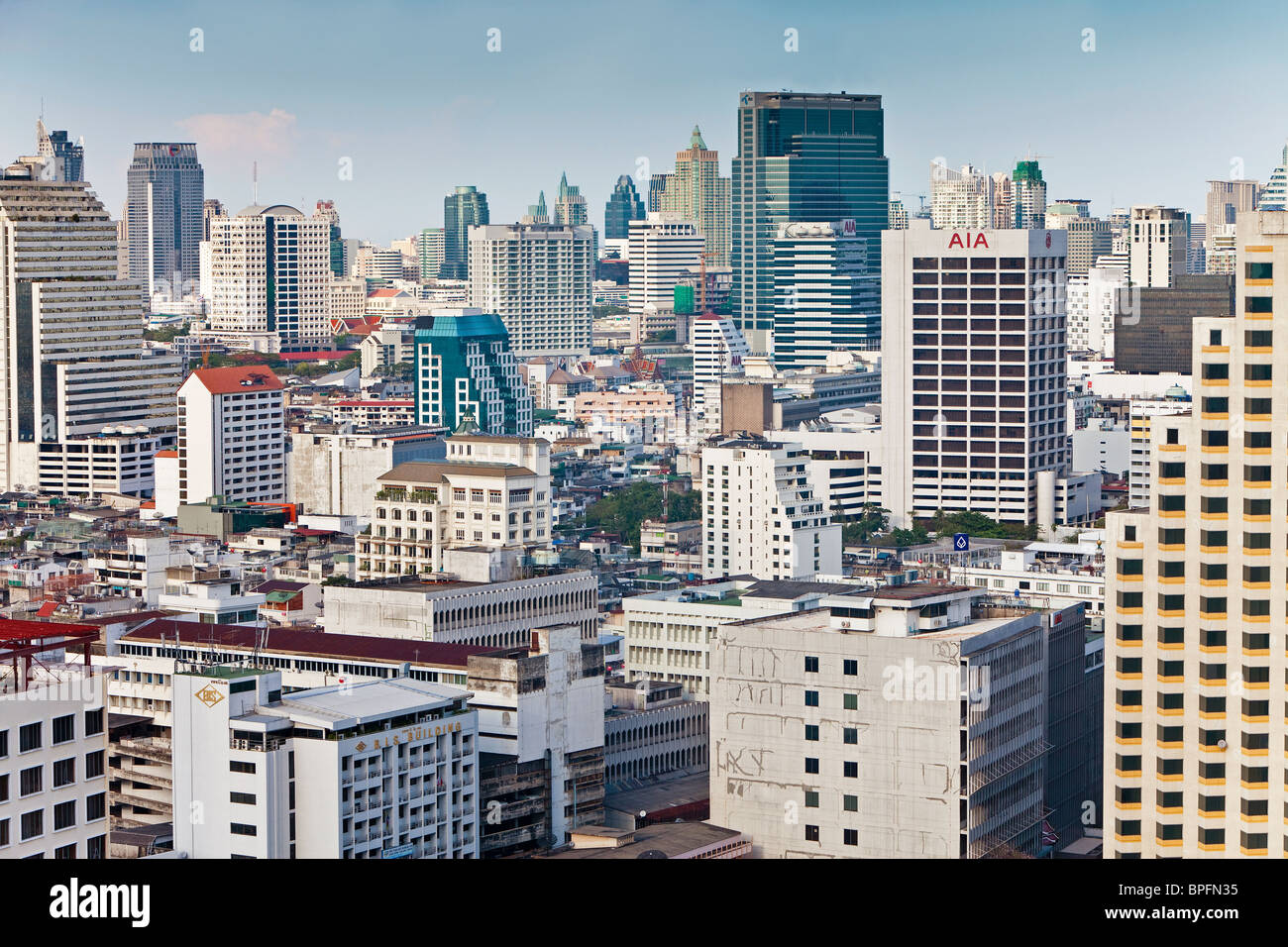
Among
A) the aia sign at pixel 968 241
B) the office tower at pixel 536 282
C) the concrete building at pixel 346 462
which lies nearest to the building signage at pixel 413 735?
the concrete building at pixel 346 462

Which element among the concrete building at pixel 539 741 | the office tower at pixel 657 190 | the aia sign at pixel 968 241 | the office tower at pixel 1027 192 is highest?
the office tower at pixel 657 190

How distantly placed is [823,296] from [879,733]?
5254 centimetres

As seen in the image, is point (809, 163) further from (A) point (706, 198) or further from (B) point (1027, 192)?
(A) point (706, 198)

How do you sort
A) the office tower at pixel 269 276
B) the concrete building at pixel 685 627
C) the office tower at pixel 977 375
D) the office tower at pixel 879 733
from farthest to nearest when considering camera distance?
the office tower at pixel 269 276, the office tower at pixel 977 375, the concrete building at pixel 685 627, the office tower at pixel 879 733

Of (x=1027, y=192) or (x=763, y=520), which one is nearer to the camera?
(x=763, y=520)

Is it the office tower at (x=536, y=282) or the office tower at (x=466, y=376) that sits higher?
the office tower at (x=536, y=282)

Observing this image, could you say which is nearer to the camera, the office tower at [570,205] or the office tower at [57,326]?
the office tower at [57,326]

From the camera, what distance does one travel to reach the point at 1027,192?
239ft

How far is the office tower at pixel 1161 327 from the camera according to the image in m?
58.1

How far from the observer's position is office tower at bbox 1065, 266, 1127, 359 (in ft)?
231

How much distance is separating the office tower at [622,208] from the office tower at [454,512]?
7317cm

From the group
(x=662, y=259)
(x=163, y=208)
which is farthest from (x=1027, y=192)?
(x=163, y=208)

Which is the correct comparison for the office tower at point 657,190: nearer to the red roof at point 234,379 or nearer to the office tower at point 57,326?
the office tower at point 57,326

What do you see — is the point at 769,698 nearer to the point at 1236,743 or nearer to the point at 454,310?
the point at 1236,743
